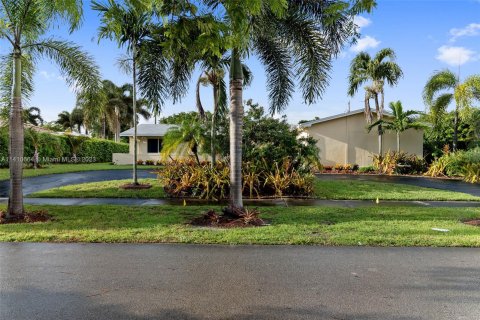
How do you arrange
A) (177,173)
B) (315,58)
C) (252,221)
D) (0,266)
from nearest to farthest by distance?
(0,266), (252,221), (315,58), (177,173)

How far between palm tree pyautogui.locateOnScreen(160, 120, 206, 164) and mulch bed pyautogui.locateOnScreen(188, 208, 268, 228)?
19.1 ft

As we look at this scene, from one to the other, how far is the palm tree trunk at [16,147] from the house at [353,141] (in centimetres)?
2003

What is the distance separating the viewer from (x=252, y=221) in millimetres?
8172

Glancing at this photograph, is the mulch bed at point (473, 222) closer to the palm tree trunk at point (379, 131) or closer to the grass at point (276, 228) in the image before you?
the grass at point (276, 228)

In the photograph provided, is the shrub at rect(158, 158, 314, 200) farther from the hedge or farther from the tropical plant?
the hedge

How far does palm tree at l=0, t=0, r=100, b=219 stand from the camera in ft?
27.6

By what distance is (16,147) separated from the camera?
8.38 metres

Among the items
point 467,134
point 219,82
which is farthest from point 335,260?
point 467,134

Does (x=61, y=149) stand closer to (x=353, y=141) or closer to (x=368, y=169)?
(x=353, y=141)

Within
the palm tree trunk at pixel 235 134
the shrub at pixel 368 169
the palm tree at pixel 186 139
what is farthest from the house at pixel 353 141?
the palm tree trunk at pixel 235 134

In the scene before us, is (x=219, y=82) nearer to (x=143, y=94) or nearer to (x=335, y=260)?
(x=143, y=94)

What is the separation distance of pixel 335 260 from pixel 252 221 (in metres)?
2.82

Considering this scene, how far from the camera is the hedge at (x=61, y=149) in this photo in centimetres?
2480

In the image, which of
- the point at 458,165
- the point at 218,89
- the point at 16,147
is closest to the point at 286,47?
the point at 218,89
